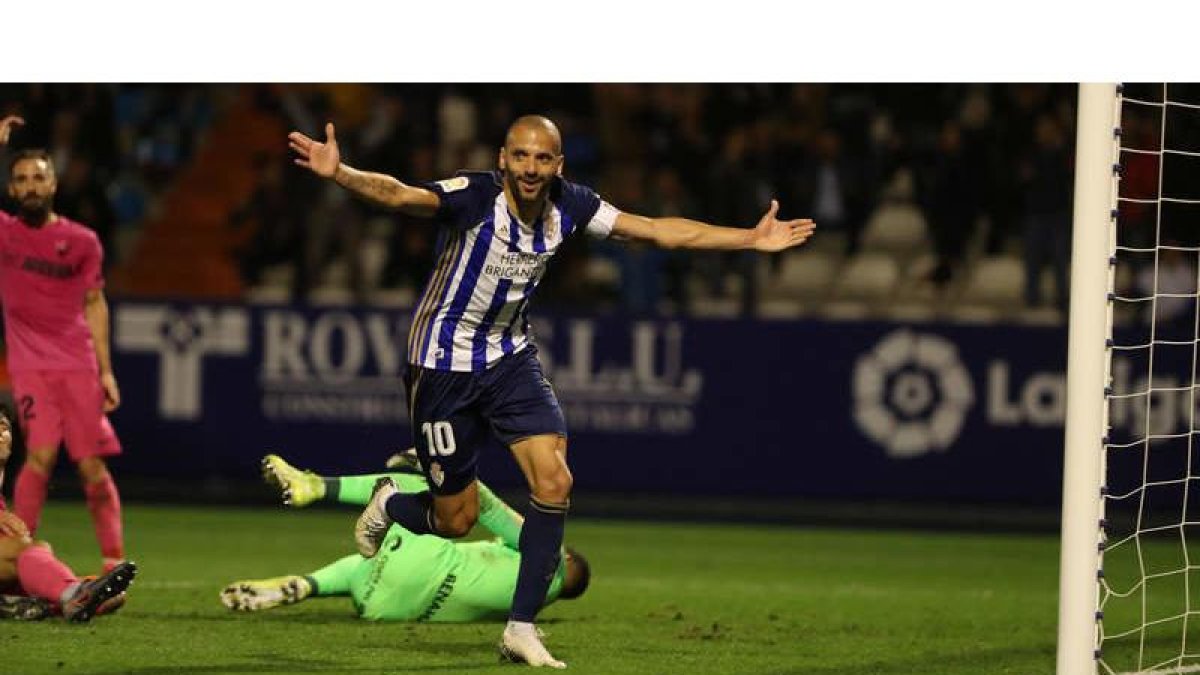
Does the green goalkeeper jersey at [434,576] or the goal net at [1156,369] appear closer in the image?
the green goalkeeper jersey at [434,576]

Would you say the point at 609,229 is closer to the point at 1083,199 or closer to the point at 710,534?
the point at 1083,199

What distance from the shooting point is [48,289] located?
30.7 feet

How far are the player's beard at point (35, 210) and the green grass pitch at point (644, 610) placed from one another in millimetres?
1784

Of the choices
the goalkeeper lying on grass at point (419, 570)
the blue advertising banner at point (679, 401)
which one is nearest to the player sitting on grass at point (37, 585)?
the goalkeeper lying on grass at point (419, 570)

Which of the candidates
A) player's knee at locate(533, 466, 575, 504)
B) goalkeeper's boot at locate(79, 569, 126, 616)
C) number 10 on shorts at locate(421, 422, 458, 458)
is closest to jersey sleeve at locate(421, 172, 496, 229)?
number 10 on shorts at locate(421, 422, 458, 458)

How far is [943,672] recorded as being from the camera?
7.57m

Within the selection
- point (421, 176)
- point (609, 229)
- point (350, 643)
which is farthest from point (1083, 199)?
point (421, 176)

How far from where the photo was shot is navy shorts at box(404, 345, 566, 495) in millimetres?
7406

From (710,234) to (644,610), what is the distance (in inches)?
95.2

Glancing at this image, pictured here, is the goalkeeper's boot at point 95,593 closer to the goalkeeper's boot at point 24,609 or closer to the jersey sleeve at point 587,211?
the goalkeeper's boot at point 24,609

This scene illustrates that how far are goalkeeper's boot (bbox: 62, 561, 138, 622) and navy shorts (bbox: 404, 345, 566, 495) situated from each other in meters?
1.32

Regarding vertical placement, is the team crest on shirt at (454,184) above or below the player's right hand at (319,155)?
below

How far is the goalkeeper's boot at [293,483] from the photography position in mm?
8211

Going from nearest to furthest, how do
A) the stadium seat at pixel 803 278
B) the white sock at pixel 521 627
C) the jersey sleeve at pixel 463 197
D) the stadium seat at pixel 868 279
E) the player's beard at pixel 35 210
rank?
the jersey sleeve at pixel 463 197
the white sock at pixel 521 627
the player's beard at pixel 35 210
the stadium seat at pixel 868 279
the stadium seat at pixel 803 278
